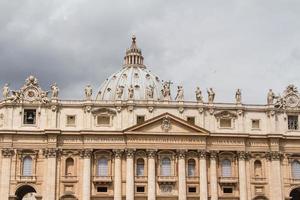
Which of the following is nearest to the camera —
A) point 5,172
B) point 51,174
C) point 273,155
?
point 5,172

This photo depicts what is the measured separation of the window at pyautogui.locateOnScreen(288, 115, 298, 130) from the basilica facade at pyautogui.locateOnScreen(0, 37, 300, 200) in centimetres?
170

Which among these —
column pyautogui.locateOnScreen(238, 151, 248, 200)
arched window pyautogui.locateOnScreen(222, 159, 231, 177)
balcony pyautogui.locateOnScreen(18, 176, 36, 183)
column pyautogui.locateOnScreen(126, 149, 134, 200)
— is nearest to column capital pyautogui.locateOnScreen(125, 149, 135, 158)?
column pyautogui.locateOnScreen(126, 149, 134, 200)

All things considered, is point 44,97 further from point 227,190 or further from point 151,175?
point 227,190

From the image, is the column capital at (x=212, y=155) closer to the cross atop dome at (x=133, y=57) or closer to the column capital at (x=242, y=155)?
the column capital at (x=242, y=155)

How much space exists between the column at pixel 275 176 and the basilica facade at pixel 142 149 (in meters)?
0.12

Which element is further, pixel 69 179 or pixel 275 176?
pixel 275 176

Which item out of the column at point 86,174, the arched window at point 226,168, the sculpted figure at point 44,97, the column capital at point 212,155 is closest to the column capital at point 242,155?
the arched window at point 226,168

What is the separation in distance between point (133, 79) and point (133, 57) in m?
8.02

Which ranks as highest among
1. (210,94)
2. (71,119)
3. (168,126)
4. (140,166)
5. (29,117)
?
(210,94)

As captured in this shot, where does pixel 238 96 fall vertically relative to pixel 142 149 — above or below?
above

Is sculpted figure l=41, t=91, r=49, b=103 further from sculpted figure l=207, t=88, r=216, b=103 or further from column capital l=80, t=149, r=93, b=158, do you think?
sculpted figure l=207, t=88, r=216, b=103

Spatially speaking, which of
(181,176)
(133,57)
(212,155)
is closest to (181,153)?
(181,176)

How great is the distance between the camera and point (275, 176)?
7369cm

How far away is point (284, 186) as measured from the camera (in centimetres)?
7425
